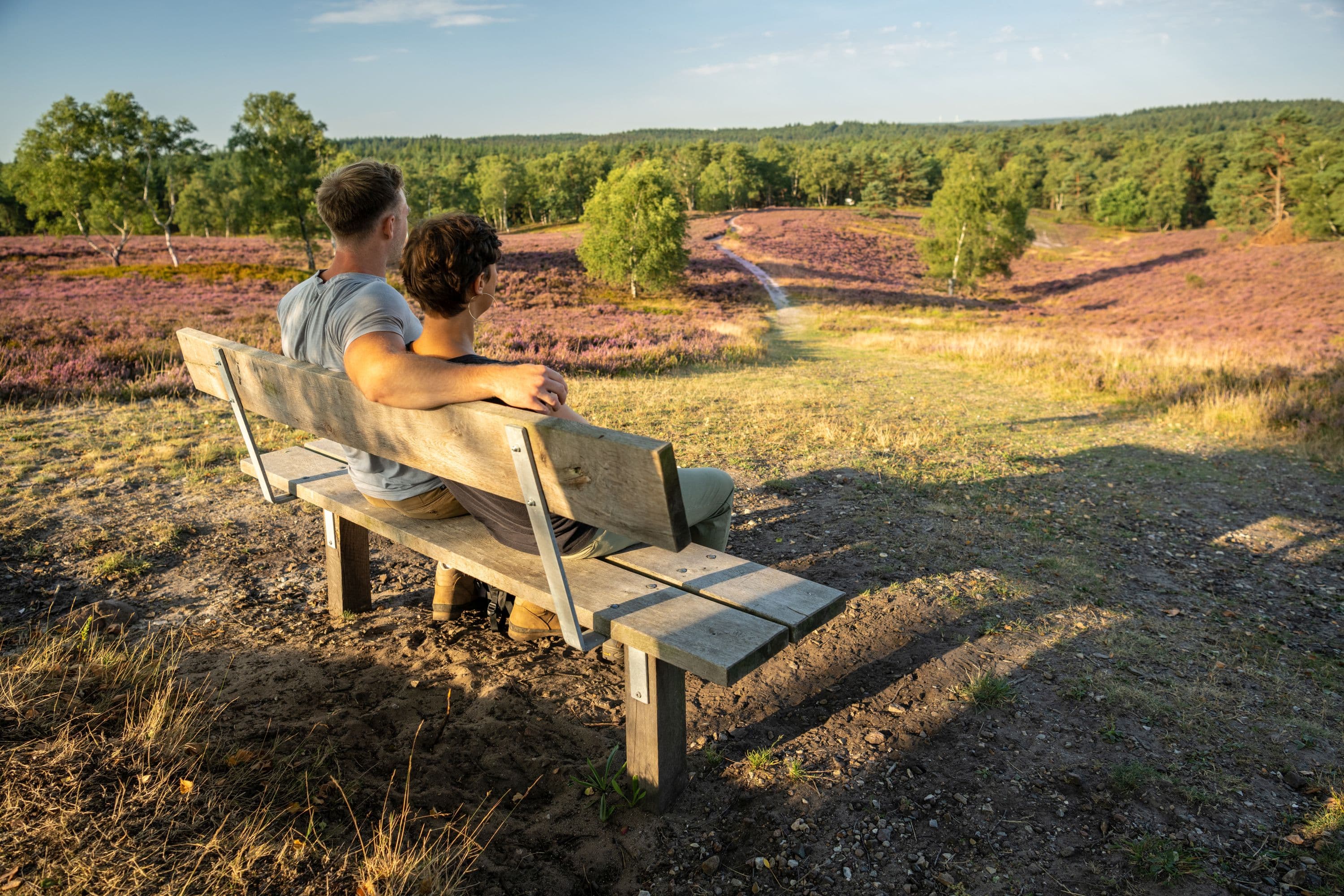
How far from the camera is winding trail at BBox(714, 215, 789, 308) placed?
31391 millimetres

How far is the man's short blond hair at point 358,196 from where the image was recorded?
267 centimetres

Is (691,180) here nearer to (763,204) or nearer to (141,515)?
(763,204)

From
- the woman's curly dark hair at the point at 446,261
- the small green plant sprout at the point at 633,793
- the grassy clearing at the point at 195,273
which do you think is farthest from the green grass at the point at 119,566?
the grassy clearing at the point at 195,273

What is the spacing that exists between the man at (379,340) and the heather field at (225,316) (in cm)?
772

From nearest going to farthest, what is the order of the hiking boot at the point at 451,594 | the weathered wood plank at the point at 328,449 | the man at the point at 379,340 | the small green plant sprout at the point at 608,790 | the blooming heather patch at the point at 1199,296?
the man at the point at 379,340 < the small green plant sprout at the point at 608,790 < the hiking boot at the point at 451,594 < the weathered wood plank at the point at 328,449 < the blooming heather patch at the point at 1199,296

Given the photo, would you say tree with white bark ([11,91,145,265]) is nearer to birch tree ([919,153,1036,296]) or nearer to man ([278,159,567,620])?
man ([278,159,567,620])

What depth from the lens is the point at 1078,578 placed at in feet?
14.1

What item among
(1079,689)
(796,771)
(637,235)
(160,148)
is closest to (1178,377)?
(1079,689)

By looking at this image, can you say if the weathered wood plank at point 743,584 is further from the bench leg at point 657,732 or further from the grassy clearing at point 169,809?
the grassy clearing at point 169,809

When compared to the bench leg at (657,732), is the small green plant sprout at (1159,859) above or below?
below

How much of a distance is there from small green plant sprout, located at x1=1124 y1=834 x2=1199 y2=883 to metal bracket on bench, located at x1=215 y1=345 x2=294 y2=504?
11.7 feet

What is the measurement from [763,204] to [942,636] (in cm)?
10490

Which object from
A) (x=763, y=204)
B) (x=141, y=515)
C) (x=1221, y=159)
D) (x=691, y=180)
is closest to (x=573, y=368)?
(x=141, y=515)

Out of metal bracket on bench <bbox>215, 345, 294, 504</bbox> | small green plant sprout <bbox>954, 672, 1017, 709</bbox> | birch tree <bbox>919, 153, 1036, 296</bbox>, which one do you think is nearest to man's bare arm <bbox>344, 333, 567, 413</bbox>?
metal bracket on bench <bbox>215, 345, 294, 504</bbox>
